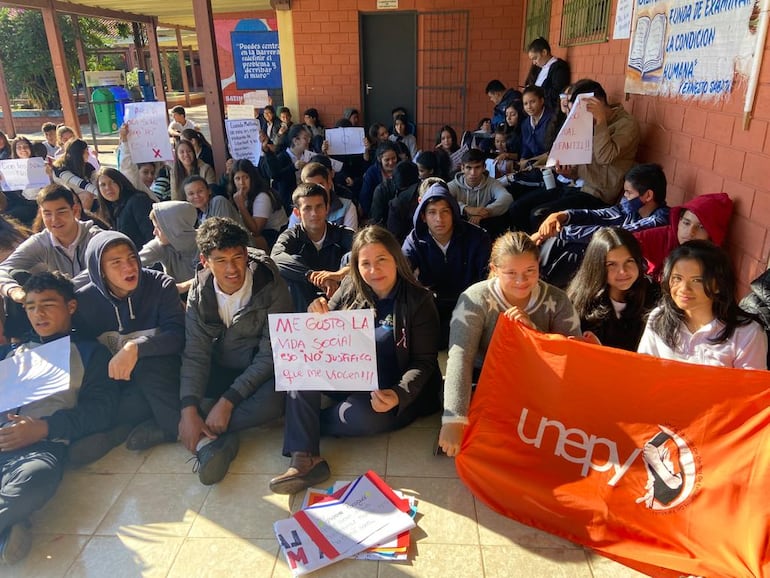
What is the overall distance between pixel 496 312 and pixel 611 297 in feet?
2.22

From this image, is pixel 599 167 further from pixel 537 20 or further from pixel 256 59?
pixel 256 59

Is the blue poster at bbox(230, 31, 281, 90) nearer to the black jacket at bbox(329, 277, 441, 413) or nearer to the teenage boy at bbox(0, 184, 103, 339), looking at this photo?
the teenage boy at bbox(0, 184, 103, 339)

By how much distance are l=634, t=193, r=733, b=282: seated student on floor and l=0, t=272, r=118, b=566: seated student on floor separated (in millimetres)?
3117

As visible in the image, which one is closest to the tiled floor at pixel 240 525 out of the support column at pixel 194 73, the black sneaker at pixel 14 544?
the black sneaker at pixel 14 544

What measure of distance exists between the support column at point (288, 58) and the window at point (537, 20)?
3944 mm

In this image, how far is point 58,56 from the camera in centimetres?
919

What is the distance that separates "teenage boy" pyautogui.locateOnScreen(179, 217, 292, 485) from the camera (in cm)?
283

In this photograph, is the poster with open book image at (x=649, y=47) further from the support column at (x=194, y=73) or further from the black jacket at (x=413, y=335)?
the support column at (x=194, y=73)

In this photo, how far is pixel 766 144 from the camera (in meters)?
2.75

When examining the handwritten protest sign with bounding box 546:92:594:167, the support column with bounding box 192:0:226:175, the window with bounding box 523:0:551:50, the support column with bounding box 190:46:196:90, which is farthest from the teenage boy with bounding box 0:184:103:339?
the support column with bounding box 190:46:196:90

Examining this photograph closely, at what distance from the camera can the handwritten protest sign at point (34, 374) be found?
2598 mm

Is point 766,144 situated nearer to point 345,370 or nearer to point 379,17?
point 345,370

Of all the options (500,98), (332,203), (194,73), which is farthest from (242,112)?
(194,73)

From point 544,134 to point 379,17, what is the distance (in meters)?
5.26
